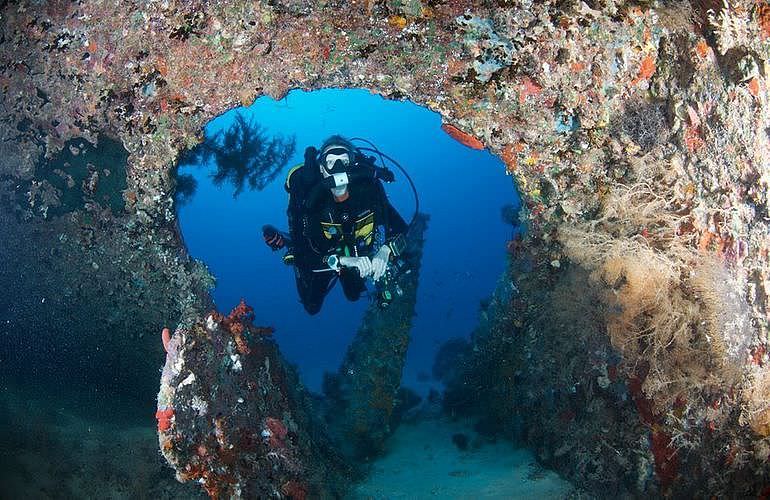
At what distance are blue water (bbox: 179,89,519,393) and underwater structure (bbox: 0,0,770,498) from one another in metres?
13.9

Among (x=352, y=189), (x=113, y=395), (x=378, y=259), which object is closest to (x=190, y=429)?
(x=113, y=395)

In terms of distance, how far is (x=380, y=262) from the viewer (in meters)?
5.75

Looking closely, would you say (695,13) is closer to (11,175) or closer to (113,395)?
(11,175)

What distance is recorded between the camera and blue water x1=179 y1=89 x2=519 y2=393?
3366cm

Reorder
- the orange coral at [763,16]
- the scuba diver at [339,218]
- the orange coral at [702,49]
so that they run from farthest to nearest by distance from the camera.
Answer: the scuba diver at [339,218] → the orange coral at [702,49] → the orange coral at [763,16]

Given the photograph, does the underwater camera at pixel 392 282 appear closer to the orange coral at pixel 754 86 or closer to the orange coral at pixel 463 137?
the orange coral at pixel 463 137

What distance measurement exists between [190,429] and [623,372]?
304cm

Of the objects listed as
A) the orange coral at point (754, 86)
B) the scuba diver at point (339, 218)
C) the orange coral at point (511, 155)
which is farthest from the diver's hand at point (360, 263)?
the orange coral at point (754, 86)

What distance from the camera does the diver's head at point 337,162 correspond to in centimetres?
564

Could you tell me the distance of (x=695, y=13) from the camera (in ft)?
10.1

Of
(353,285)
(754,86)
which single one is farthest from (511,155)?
(353,285)

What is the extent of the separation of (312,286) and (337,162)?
2162mm

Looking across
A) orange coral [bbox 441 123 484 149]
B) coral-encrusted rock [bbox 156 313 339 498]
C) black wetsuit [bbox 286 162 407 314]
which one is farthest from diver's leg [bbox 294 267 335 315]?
orange coral [bbox 441 123 484 149]

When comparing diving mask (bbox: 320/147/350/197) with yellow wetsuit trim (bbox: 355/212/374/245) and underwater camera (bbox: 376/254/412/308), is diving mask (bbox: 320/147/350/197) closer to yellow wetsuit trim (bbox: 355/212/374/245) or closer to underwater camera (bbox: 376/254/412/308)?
yellow wetsuit trim (bbox: 355/212/374/245)
